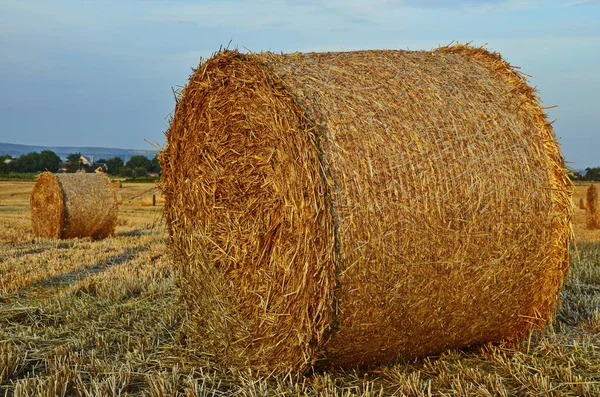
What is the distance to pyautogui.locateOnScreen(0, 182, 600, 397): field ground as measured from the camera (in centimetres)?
432

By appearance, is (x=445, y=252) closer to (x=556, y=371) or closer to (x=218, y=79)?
(x=556, y=371)

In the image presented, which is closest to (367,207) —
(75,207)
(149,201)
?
(75,207)

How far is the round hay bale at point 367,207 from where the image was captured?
4129 mm

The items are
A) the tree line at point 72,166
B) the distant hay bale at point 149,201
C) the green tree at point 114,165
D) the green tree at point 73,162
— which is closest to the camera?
the distant hay bale at point 149,201

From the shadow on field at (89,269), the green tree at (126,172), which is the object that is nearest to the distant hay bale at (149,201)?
the shadow on field at (89,269)

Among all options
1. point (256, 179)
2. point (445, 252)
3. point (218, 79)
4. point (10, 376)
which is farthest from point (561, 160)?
point (10, 376)

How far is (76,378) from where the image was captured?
4594mm

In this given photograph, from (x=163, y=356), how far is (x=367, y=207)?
221cm

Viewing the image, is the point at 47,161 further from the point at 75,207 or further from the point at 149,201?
the point at 75,207

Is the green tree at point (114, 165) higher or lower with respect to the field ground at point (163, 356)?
higher

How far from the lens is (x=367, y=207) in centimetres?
407

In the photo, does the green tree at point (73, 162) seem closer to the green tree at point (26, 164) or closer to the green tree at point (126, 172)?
the green tree at point (26, 164)

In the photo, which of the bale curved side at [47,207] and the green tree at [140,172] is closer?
the bale curved side at [47,207]

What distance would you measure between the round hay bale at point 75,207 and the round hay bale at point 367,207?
8.63 meters
